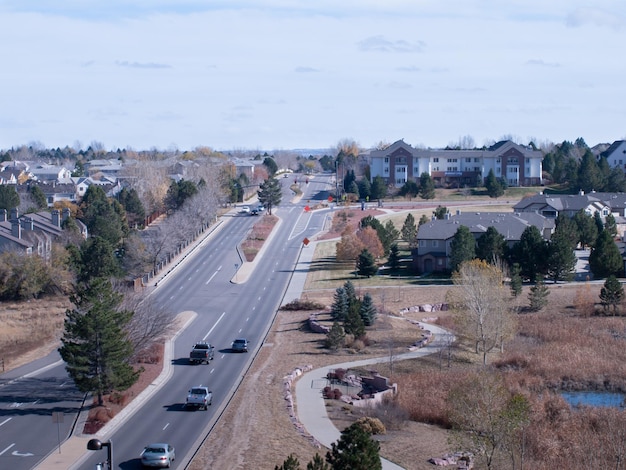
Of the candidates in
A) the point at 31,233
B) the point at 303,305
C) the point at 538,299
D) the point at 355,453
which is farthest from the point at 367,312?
the point at 31,233

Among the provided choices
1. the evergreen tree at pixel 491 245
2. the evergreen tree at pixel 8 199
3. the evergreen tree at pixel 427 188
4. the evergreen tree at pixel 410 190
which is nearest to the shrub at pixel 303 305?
the evergreen tree at pixel 491 245

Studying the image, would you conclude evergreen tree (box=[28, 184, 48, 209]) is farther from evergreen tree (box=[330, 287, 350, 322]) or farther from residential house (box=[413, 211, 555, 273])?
evergreen tree (box=[330, 287, 350, 322])

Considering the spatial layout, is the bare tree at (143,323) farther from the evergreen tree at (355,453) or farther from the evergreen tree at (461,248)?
the evergreen tree at (461,248)

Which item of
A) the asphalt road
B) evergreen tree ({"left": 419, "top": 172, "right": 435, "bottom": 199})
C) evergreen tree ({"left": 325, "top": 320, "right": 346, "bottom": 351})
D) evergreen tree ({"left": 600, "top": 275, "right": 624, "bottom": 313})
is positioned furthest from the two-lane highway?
evergreen tree ({"left": 600, "top": 275, "right": 624, "bottom": 313})

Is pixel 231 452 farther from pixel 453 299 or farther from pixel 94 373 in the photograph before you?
pixel 453 299

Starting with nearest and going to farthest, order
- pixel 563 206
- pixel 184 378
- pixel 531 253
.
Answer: pixel 184 378 < pixel 531 253 < pixel 563 206

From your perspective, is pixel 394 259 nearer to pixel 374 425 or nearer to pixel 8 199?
pixel 374 425
